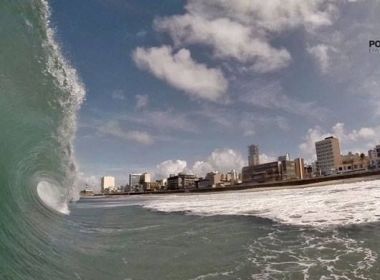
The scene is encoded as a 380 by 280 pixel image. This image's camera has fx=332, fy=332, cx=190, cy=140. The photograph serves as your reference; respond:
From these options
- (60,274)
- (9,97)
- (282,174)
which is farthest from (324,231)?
(282,174)

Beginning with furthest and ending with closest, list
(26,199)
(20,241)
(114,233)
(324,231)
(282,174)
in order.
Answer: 1. (282,174)
2. (26,199)
3. (114,233)
4. (324,231)
5. (20,241)

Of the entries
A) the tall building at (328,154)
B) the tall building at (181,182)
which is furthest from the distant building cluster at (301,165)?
the tall building at (181,182)

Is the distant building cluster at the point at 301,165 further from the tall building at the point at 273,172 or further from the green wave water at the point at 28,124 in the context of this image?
the green wave water at the point at 28,124

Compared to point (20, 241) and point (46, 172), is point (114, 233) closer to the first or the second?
point (20, 241)

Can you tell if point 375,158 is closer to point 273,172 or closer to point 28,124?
point 273,172

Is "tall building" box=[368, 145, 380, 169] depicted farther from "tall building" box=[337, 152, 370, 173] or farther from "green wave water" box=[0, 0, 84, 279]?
"green wave water" box=[0, 0, 84, 279]

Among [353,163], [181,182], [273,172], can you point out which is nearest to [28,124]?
[353,163]
